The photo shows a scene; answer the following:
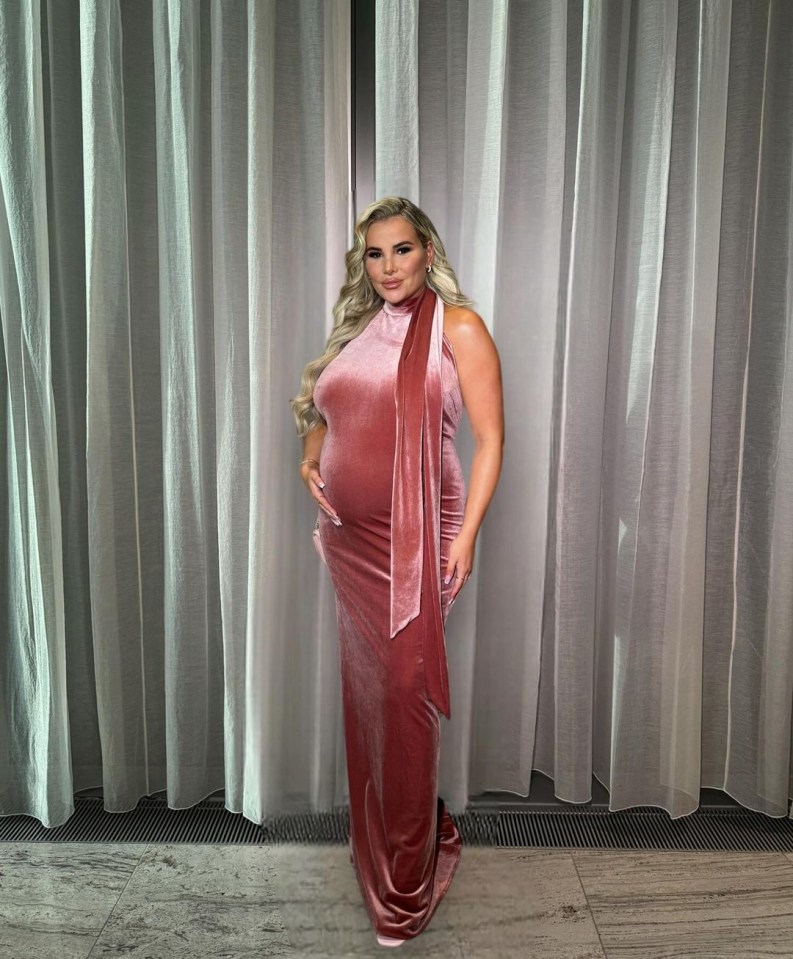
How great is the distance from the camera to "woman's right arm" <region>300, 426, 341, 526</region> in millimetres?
1764

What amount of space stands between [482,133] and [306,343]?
73 centimetres

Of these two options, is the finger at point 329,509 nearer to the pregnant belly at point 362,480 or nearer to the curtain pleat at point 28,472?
the pregnant belly at point 362,480

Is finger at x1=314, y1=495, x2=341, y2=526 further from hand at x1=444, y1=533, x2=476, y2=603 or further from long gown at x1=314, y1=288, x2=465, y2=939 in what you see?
hand at x1=444, y1=533, x2=476, y2=603

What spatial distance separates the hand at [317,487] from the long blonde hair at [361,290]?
0.35ft

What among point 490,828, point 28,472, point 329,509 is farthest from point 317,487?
point 490,828

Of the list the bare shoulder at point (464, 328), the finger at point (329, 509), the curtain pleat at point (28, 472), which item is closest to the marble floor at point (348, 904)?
the curtain pleat at point (28, 472)

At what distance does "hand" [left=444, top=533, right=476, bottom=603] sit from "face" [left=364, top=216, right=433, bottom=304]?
55 cm

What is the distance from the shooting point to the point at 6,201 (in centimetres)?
202

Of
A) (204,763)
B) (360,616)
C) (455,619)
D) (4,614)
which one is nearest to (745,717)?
(455,619)

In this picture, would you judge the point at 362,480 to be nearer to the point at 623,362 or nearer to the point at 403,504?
the point at 403,504

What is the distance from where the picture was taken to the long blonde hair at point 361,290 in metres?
1.67

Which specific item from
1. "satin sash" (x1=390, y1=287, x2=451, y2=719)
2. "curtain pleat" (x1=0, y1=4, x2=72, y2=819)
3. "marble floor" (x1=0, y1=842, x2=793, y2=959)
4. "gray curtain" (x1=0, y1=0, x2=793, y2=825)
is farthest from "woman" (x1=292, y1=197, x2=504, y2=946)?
"curtain pleat" (x1=0, y1=4, x2=72, y2=819)

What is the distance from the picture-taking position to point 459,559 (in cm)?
166

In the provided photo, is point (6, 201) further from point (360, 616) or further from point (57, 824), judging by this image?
point (57, 824)
